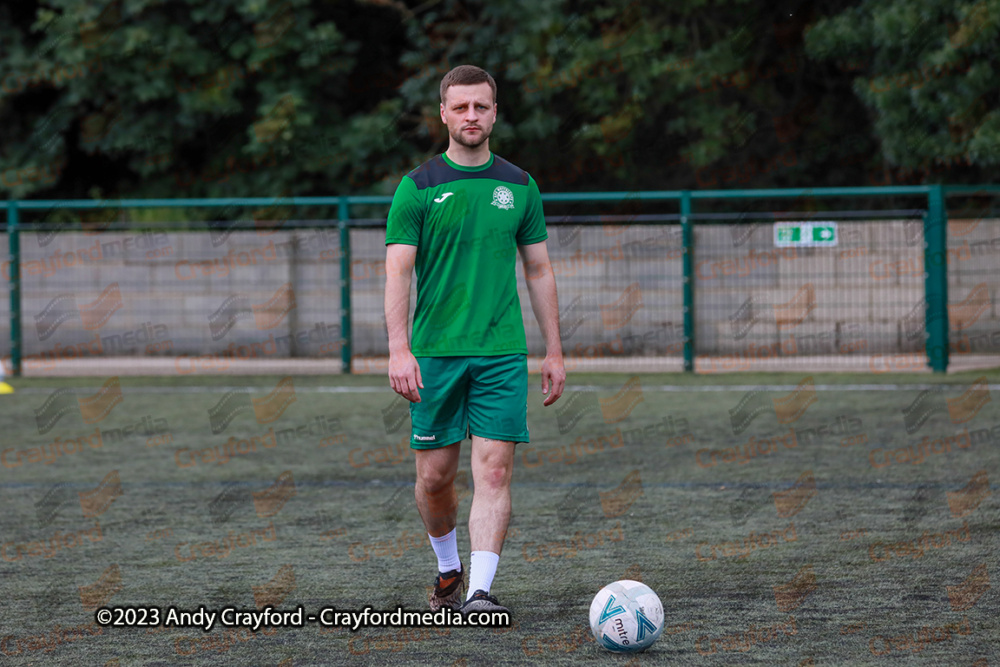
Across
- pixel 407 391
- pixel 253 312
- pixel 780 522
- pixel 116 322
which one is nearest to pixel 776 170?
pixel 253 312

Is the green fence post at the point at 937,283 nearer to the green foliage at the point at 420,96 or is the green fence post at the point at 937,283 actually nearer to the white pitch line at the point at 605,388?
the white pitch line at the point at 605,388

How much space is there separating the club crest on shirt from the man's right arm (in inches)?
13.0

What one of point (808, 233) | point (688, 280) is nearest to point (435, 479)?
point (688, 280)

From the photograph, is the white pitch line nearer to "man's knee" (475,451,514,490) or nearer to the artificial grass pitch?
the artificial grass pitch

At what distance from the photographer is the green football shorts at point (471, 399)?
4828mm

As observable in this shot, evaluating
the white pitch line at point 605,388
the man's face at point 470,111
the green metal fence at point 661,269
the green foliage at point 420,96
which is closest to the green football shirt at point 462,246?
the man's face at point 470,111

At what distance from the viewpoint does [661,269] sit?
55.0 ft

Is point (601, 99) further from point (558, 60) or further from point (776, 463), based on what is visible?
point (776, 463)

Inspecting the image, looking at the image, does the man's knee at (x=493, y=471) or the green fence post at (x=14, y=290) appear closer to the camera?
the man's knee at (x=493, y=471)

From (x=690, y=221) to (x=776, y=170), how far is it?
614 cm

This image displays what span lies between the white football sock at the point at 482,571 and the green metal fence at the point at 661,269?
33.6ft

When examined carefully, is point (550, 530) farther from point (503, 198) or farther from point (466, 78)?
point (466, 78)

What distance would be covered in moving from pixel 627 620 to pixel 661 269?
41.5ft

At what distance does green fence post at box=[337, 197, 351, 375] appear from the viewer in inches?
630
